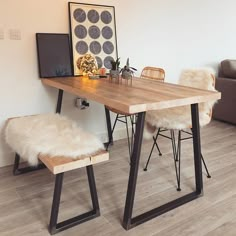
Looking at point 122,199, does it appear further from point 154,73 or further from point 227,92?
point 227,92

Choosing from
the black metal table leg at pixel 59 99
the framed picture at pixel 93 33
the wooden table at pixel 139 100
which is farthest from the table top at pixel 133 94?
the framed picture at pixel 93 33

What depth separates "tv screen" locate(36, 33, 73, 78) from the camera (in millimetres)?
2668

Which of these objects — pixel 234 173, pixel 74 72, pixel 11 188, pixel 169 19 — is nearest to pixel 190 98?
pixel 234 173

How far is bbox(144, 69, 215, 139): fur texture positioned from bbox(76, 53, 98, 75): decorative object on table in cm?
79

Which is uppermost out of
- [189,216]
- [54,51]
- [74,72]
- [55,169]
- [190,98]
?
[54,51]

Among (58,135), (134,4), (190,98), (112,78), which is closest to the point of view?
(190,98)

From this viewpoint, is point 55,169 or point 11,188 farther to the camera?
point 11,188

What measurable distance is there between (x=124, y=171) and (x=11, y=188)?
0.99 metres

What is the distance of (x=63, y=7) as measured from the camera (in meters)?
2.75

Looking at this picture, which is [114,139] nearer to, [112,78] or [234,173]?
[112,78]

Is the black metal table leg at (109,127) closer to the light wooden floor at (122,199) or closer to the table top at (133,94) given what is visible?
the light wooden floor at (122,199)

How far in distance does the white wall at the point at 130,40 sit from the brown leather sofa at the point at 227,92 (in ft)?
1.06

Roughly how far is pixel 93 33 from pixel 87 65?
383 mm

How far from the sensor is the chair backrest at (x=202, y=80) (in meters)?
2.35
